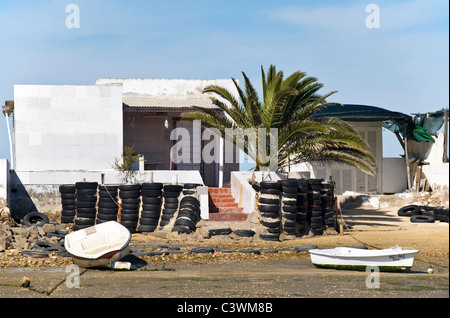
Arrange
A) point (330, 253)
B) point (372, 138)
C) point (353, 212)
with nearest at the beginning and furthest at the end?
1. point (330, 253)
2. point (353, 212)
3. point (372, 138)

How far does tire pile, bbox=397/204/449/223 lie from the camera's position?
28.5 m

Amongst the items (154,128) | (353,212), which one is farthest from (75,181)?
(353,212)

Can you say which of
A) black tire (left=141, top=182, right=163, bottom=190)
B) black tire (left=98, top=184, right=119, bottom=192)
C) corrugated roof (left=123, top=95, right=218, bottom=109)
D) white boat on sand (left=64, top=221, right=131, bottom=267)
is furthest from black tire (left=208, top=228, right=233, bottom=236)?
corrugated roof (left=123, top=95, right=218, bottom=109)

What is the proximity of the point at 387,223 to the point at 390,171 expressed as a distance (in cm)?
818

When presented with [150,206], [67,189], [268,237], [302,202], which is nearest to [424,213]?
[302,202]

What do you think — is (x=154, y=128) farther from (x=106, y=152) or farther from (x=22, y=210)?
(x=22, y=210)

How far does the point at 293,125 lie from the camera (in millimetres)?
25453

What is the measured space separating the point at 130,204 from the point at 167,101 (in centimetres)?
858

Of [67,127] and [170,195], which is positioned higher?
[67,127]

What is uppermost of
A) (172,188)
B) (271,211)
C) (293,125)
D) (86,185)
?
(293,125)

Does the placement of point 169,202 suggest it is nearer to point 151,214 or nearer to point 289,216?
point 151,214

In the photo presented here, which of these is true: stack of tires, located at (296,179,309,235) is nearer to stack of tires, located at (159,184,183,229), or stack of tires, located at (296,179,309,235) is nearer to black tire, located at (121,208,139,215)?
stack of tires, located at (159,184,183,229)
